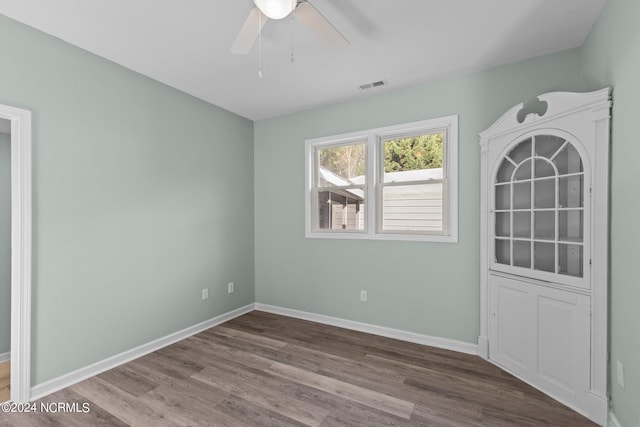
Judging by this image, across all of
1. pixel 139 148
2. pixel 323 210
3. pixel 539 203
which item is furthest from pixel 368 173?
pixel 139 148

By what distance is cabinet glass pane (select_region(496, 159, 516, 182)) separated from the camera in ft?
8.31

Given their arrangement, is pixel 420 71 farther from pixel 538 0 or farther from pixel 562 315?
pixel 562 315

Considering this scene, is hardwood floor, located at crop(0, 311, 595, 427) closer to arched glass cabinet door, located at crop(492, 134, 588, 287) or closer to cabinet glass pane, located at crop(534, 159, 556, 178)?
arched glass cabinet door, located at crop(492, 134, 588, 287)

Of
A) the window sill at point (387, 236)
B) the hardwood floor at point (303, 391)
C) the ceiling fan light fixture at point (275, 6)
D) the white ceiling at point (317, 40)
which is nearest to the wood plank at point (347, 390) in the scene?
the hardwood floor at point (303, 391)

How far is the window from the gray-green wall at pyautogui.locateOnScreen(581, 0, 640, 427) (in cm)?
121

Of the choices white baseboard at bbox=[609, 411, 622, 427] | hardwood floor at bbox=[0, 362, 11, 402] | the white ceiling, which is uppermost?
the white ceiling

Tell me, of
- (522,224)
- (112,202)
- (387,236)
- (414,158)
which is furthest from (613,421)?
(112,202)

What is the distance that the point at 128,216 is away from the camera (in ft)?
9.13

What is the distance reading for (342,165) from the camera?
3723 millimetres

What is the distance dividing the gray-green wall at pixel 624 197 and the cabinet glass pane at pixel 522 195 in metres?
0.57

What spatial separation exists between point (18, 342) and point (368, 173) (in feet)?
10.9

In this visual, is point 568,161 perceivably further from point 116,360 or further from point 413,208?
point 116,360

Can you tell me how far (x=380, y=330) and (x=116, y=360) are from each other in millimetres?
2603

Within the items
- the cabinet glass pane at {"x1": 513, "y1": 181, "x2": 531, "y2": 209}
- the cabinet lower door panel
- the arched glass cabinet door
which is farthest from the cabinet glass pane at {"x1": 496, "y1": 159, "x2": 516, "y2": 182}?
the cabinet lower door panel
